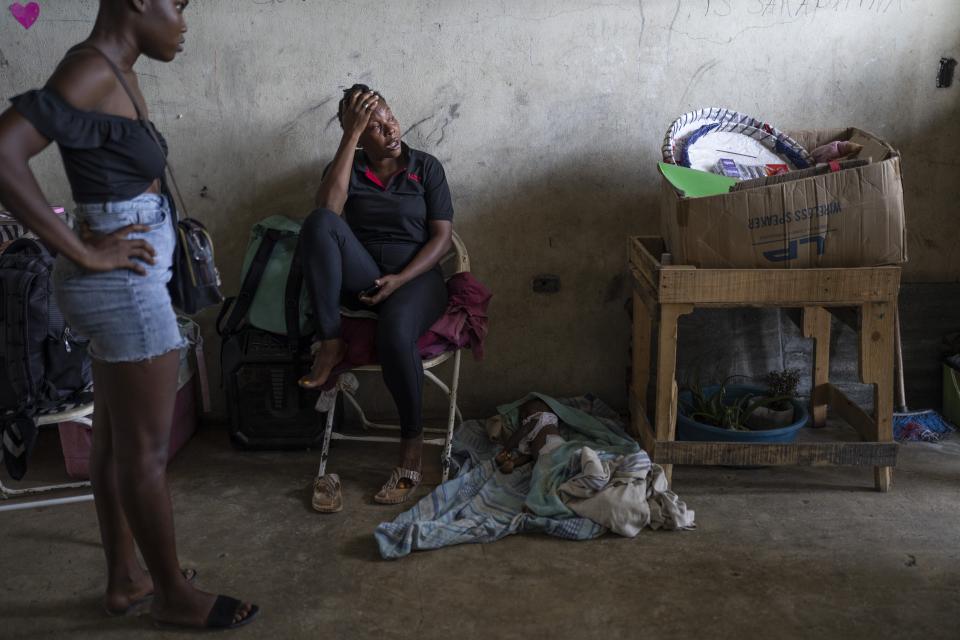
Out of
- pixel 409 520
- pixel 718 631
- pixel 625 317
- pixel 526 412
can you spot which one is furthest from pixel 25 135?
pixel 625 317

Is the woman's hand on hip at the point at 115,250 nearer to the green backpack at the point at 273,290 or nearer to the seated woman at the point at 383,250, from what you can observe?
the seated woman at the point at 383,250

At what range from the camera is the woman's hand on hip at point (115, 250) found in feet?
5.66

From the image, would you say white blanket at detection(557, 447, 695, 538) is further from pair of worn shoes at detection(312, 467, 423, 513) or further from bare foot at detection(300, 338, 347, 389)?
bare foot at detection(300, 338, 347, 389)

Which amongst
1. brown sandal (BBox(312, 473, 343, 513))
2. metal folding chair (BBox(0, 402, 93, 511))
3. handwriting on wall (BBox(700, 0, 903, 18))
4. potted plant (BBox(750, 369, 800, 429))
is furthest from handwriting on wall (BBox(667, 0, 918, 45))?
metal folding chair (BBox(0, 402, 93, 511))

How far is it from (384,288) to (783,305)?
1397mm

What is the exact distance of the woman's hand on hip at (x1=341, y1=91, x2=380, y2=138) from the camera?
2906mm

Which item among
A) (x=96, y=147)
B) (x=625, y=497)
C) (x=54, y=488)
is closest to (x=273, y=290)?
(x=54, y=488)

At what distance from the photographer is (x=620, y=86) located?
3295 mm

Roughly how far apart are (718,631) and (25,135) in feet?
6.58

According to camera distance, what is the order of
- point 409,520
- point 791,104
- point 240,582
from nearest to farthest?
point 240,582 < point 409,520 < point 791,104

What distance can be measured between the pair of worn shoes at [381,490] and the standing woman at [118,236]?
75 cm

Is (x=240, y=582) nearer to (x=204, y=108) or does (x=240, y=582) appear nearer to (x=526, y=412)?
(x=526, y=412)

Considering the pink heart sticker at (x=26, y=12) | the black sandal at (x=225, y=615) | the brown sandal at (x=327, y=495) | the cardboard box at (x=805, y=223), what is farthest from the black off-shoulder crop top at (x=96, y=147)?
the pink heart sticker at (x=26, y=12)

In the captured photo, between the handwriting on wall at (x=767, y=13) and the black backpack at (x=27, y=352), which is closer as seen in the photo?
the black backpack at (x=27, y=352)
